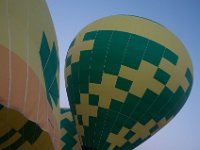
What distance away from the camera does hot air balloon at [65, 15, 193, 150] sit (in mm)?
10711

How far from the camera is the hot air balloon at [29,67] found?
169 inches

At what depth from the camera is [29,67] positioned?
15.6 ft

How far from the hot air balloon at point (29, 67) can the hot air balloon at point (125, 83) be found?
13.6 ft

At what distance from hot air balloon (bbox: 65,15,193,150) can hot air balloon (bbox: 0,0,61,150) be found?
4.15 meters

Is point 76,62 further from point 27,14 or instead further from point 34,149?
point 27,14

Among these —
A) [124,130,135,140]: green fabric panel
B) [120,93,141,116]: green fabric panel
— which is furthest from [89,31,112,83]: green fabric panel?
[124,130,135,140]: green fabric panel

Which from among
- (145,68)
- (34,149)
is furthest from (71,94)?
(34,149)

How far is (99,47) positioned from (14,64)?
22.6 feet

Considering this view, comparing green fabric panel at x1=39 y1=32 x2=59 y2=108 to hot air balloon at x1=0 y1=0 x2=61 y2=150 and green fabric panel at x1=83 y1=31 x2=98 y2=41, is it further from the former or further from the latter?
green fabric panel at x1=83 y1=31 x2=98 y2=41

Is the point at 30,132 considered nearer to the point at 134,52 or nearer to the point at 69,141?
the point at 134,52

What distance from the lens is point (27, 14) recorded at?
17.4ft

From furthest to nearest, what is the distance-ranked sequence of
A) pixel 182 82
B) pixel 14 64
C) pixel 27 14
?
1. pixel 182 82
2. pixel 27 14
3. pixel 14 64

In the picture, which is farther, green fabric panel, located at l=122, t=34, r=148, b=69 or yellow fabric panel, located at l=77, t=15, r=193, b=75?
yellow fabric panel, located at l=77, t=15, r=193, b=75

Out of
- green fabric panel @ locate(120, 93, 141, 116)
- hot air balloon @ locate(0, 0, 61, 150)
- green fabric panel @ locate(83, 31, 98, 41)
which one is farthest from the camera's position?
green fabric panel @ locate(83, 31, 98, 41)
